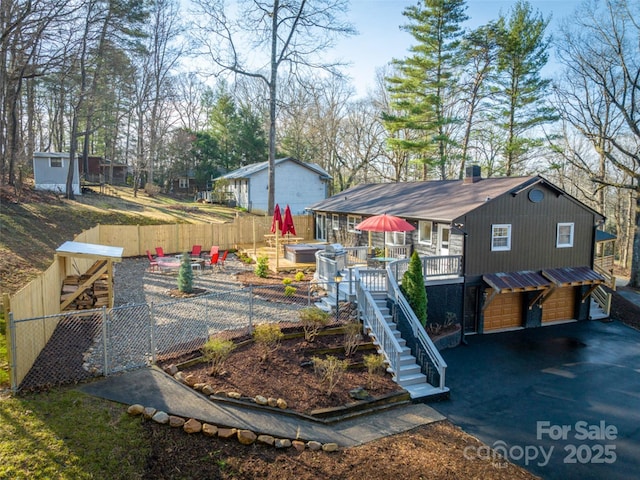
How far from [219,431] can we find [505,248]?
11.8 meters

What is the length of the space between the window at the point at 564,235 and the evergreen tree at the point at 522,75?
13676 millimetres

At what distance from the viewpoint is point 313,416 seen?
289 inches

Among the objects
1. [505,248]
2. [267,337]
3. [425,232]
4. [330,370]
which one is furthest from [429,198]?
[330,370]

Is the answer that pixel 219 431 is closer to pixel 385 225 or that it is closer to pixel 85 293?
pixel 85 293

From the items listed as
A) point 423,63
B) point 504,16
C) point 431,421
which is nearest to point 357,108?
point 423,63

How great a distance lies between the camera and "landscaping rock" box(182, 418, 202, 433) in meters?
6.16

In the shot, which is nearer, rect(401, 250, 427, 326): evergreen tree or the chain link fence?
the chain link fence

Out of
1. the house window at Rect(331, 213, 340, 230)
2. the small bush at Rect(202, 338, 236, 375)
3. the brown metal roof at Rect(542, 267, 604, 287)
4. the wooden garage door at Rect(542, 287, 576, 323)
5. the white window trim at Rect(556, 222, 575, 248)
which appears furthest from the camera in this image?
the house window at Rect(331, 213, 340, 230)

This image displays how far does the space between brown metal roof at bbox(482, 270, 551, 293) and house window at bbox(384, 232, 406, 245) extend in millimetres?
3742

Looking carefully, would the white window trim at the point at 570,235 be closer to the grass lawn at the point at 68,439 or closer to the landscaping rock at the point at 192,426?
the landscaping rock at the point at 192,426

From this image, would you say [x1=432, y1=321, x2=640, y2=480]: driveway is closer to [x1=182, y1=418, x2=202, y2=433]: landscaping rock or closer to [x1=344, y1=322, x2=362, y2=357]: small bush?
[x1=344, y1=322, x2=362, y2=357]: small bush

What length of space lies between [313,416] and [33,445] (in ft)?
13.6

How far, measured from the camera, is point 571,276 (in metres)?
15.2

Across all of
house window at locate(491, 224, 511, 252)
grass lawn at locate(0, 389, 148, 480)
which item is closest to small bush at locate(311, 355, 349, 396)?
grass lawn at locate(0, 389, 148, 480)
